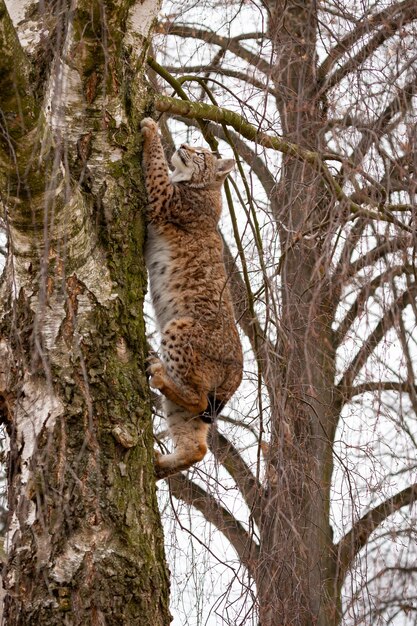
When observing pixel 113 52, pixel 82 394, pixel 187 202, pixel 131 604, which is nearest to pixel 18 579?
pixel 131 604

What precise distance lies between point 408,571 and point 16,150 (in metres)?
2.80

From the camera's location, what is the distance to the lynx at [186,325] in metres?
5.65

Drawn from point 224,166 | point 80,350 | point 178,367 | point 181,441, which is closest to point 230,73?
point 224,166

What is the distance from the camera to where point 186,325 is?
5707mm

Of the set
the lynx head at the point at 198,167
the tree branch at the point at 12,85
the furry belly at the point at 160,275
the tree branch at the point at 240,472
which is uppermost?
the lynx head at the point at 198,167

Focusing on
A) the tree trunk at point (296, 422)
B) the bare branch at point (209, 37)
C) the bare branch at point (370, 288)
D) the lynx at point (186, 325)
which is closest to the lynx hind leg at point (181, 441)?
the lynx at point (186, 325)

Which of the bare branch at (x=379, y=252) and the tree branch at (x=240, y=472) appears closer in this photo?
the bare branch at (x=379, y=252)

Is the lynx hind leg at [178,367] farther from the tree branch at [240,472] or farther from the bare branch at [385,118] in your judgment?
the bare branch at [385,118]

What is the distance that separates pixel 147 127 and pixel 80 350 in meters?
1.84

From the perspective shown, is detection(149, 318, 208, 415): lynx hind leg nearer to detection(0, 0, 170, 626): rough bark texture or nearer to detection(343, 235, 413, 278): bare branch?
detection(0, 0, 170, 626): rough bark texture

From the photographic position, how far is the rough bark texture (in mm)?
3604

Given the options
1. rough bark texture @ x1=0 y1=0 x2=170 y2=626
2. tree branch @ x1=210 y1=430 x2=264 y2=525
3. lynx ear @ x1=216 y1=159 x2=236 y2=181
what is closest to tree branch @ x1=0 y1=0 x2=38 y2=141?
rough bark texture @ x1=0 y1=0 x2=170 y2=626

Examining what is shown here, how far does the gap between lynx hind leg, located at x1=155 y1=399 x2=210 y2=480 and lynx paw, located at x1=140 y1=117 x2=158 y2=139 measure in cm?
180

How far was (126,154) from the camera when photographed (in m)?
4.55
